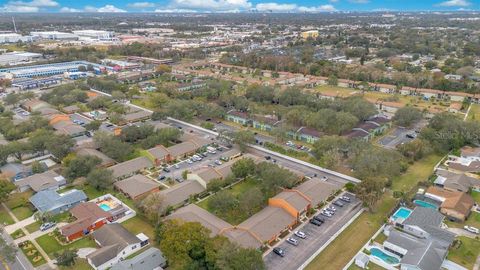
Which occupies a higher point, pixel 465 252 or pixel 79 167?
pixel 79 167

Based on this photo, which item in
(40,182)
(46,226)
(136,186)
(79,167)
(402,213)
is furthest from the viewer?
(79,167)

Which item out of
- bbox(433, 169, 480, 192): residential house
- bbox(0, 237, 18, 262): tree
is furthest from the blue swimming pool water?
bbox(433, 169, 480, 192): residential house

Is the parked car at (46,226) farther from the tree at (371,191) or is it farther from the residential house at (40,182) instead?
the tree at (371,191)

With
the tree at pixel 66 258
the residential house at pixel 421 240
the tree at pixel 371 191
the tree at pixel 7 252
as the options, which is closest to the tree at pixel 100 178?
the tree at pixel 66 258

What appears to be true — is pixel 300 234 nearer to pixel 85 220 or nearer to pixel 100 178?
pixel 85 220

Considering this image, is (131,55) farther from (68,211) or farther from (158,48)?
(68,211)

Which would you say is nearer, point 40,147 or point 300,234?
point 300,234

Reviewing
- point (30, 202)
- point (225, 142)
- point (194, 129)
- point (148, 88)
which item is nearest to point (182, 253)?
point (30, 202)

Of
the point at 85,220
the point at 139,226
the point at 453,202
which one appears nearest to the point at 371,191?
the point at 453,202
